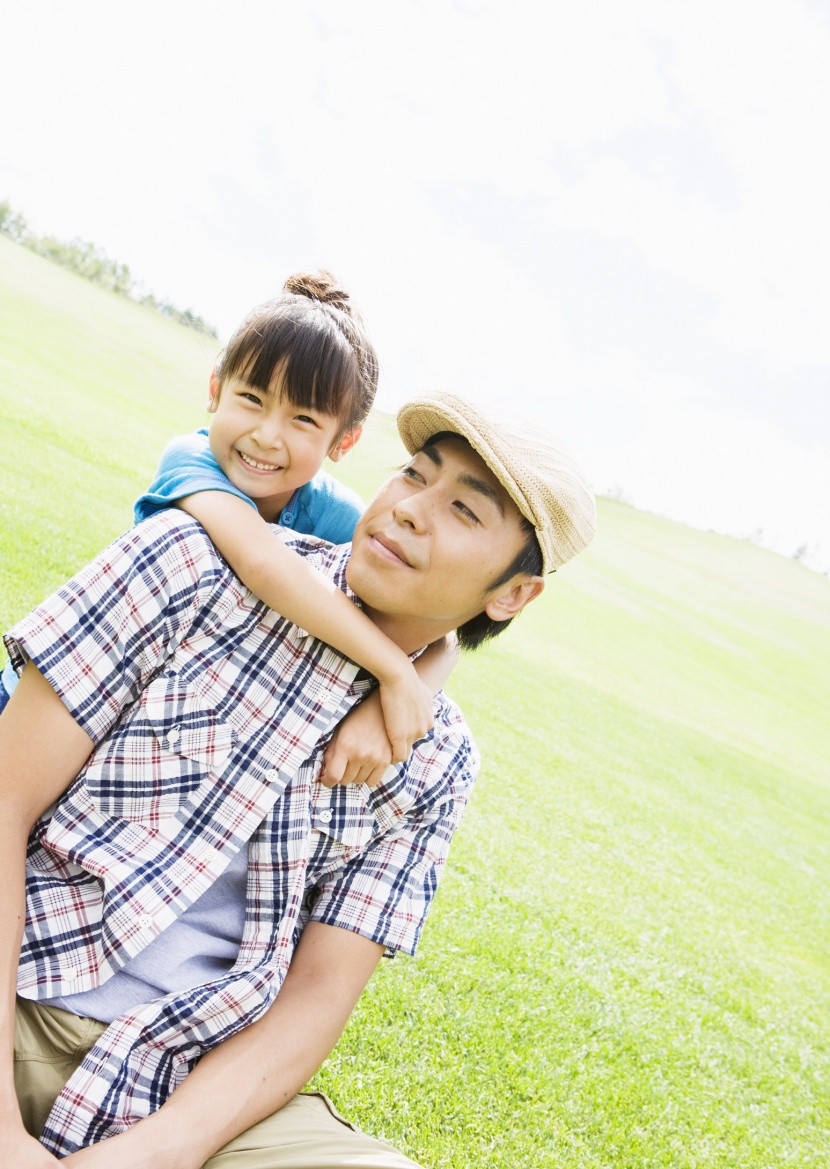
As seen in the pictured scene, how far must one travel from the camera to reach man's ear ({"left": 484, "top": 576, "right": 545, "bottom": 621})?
7.46 feet

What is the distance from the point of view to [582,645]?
19219mm

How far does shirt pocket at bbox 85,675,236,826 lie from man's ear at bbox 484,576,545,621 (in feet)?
2.61

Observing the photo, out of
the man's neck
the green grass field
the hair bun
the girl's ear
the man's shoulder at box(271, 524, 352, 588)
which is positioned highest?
the hair bun

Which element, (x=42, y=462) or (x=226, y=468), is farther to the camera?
(x=42, y=462)

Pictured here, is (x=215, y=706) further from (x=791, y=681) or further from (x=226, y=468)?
(x=791, y=681)

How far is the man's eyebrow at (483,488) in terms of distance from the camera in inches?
81.4

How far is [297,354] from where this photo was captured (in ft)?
7.97

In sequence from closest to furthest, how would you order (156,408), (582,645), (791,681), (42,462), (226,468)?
(226,468), (42,462), (582,645), (156,408), (791,681)

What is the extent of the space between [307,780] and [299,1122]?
2.06 feet

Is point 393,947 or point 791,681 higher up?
point 393,947

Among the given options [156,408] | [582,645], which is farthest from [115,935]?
[156,408]

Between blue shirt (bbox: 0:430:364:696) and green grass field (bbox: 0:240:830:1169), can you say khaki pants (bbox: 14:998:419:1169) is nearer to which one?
blue shirt (bbox: 0:430:364:696)

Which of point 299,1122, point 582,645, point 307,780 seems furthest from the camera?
Result: point 582,645

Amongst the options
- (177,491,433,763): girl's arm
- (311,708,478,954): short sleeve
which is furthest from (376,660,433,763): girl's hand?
(311,708,478,954): short sleeve
